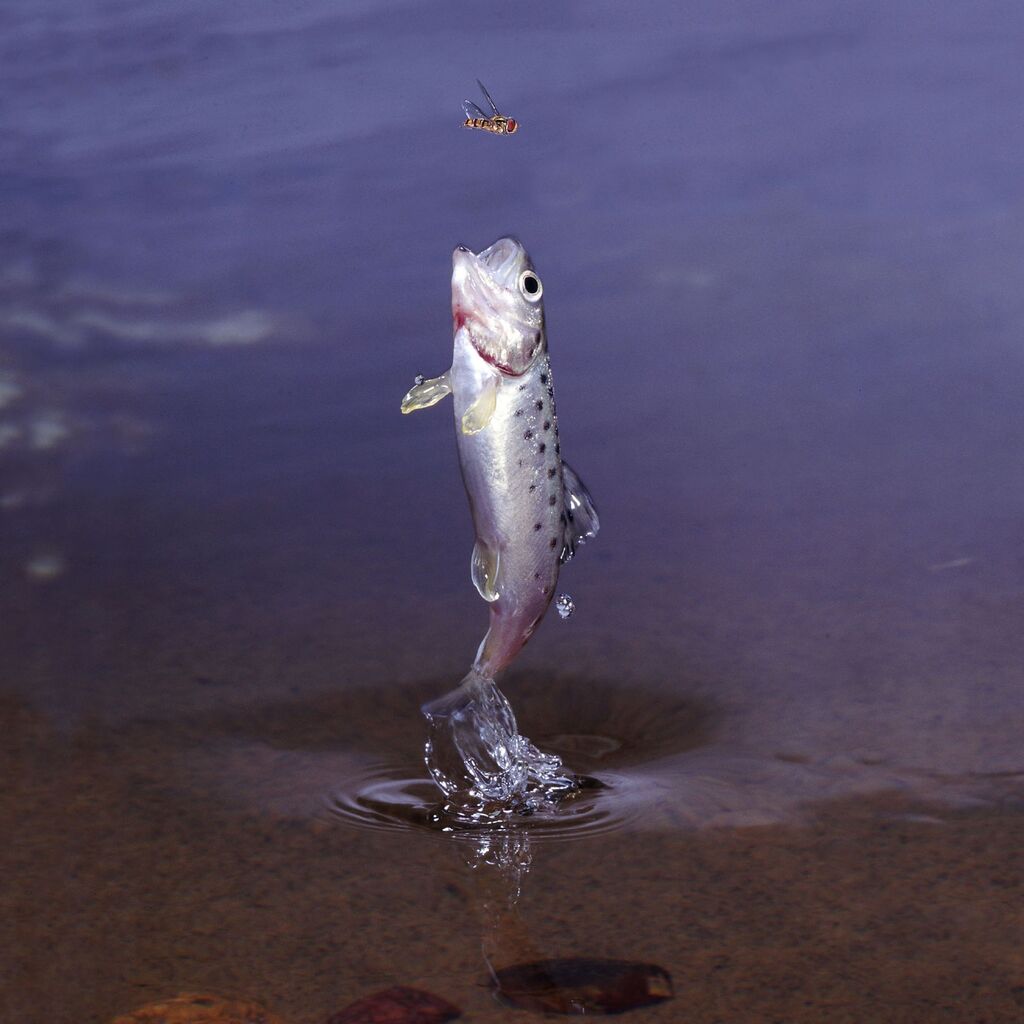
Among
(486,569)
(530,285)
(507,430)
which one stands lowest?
(486,569)

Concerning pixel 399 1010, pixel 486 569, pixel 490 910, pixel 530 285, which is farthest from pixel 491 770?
pixel 530 285

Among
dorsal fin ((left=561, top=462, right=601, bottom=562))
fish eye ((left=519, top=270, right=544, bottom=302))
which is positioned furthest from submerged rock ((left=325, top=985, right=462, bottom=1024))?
fish eye ((left=519, top=270, right=544, bottom=302))

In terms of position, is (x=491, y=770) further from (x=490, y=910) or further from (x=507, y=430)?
(x=507, y=430)

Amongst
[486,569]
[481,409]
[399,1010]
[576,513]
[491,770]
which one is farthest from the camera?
[491,770]

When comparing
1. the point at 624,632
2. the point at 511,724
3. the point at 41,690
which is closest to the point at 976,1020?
the point at 511,724

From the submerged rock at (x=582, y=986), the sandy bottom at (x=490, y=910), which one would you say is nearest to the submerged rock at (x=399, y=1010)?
the sandy bottom at (x=490, y=910)

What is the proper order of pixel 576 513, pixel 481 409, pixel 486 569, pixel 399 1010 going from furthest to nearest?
1. pixel 576 513
2. pixel 486 569
3. pixel 481 409
4. pixel 399 1010
